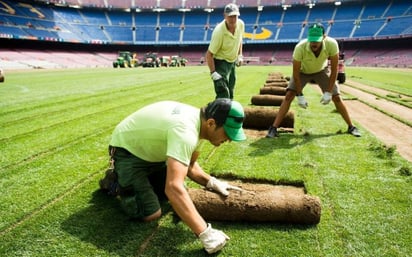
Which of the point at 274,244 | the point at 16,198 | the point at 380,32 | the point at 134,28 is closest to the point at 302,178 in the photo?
the point at 274,244

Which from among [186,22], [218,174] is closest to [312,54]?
[218,174]

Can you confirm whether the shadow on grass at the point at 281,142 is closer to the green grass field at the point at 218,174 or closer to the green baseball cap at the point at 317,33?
the green grass field at the point at 218,174

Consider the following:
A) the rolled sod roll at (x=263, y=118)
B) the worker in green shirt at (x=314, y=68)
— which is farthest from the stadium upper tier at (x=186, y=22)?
the worker in green shirt at (x=314, y=68)

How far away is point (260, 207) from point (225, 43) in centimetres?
359

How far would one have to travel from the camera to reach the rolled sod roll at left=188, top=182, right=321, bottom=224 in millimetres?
2957

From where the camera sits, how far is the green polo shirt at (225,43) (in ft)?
18.7

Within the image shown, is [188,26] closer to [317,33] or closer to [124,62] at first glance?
[124,62]

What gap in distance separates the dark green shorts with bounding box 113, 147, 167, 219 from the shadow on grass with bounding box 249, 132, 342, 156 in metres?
2.07

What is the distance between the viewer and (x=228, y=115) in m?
2.72

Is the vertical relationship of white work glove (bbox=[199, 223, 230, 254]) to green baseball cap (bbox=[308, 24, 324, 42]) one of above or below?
below

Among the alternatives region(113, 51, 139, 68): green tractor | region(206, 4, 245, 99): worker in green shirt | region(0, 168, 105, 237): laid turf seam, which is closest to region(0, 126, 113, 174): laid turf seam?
region(0, 168, 105, 237): laid turf seam

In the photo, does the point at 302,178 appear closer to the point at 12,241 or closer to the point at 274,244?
the point at 274,244

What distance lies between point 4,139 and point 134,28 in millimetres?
58819

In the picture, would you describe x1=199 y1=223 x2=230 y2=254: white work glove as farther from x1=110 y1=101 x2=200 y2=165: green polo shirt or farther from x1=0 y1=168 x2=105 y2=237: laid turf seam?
x1=0 y1=168 x2=105 y2=237: laid turf seam
